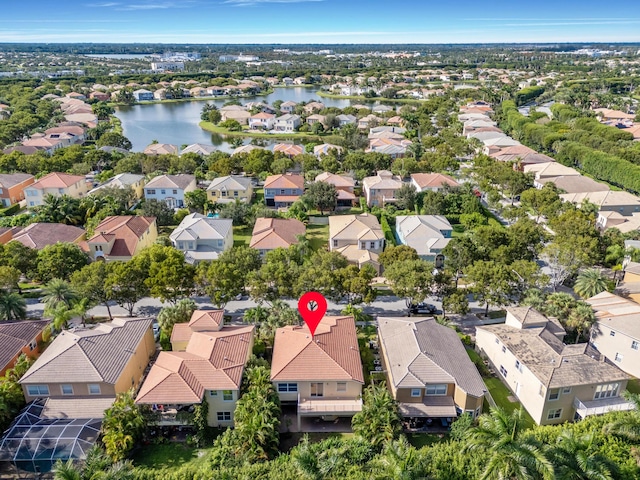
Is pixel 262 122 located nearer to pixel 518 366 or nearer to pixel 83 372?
pixel 83 372

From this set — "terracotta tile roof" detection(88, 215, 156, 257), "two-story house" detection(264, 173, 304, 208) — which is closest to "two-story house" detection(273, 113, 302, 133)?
"two-story house" detection(264, 173, 304, 208)

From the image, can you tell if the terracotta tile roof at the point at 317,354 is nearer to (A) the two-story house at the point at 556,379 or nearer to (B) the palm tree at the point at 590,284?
(A) the two-story house at the point at 556,379

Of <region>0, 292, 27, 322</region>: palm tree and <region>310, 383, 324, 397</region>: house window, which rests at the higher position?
<region>0, 292, 27, 322</region>: palm tree

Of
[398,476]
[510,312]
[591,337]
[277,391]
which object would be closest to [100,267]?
[277,391]

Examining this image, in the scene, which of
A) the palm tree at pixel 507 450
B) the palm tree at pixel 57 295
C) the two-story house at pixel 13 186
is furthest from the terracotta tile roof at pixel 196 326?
the two-story house at pixel 13 186

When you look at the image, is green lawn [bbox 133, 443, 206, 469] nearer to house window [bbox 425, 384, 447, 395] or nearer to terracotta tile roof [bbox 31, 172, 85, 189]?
house window [bbox 425, 384, 447, 395]

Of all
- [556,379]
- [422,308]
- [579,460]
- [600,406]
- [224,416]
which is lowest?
[224,416]

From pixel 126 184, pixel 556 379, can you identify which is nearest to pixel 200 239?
pixel 126 184
